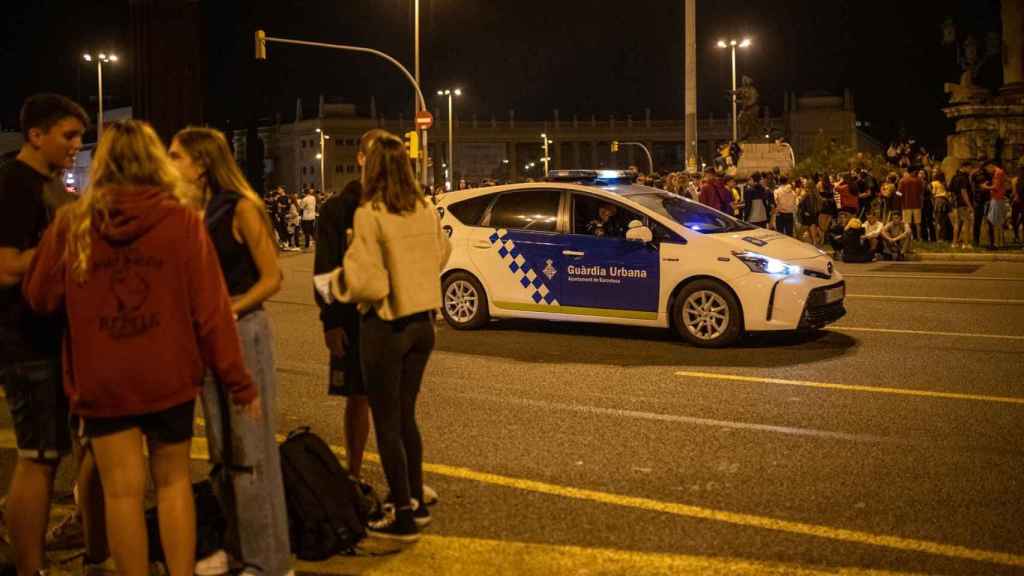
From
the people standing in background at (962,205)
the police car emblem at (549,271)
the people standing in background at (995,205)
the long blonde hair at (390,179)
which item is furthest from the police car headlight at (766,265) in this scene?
the people standing in background at (962,205)

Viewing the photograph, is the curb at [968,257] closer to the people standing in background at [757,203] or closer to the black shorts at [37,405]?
the people standing in background at [757,203]

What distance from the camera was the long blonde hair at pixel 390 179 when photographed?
4.63 meters

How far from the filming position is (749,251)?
394 inches

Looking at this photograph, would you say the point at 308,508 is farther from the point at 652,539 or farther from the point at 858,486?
the point at 858,486

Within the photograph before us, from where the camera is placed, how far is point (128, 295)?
3.30 m

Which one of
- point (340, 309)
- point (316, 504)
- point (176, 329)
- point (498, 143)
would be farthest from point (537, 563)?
point (498, 143)

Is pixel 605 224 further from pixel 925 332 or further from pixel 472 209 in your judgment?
pixel 925 332

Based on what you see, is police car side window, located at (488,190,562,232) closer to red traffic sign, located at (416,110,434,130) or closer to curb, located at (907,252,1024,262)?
curb, located at (907,252,1024,262)

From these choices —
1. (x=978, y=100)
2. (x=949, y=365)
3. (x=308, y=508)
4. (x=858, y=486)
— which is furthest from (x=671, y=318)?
(x=978, y=100)

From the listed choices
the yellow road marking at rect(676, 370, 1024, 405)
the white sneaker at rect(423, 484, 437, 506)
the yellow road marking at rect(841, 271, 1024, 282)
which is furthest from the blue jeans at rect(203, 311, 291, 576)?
the yellow road marking at rect(841, 271, 1024, 282)

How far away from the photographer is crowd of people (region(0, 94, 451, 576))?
3.33 m

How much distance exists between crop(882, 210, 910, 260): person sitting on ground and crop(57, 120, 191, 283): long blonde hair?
1811cm

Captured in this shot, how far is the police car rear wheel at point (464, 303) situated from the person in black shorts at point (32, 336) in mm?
7242

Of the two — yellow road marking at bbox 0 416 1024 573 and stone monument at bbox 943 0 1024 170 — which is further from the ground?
stone monument at bbox 943 0 1024 170
